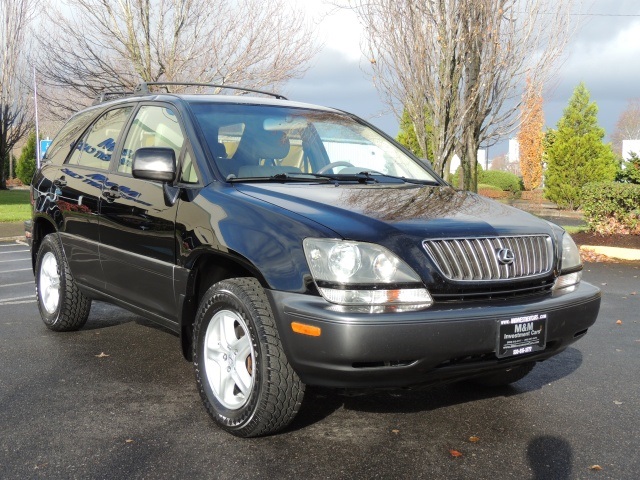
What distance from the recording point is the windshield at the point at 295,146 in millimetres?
4559

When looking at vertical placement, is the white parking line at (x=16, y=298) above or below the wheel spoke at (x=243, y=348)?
below

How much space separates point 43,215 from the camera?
6.29 m

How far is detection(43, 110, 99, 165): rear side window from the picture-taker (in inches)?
243

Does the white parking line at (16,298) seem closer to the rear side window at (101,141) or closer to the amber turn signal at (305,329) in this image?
the rear side window at (101,141)

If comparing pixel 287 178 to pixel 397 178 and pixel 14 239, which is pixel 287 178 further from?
pixel 14 239

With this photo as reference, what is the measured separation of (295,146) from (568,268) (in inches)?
72.8

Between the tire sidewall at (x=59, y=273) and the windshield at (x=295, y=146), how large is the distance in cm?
196

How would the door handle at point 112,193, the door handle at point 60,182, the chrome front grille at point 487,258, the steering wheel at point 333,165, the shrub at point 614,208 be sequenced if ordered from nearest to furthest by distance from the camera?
the chrome front grille at point 487,258 → the steering wheel at point 333,165 → the door handle at point 112,193 → the door handle at point 60,182 → the shrub at point 614,208

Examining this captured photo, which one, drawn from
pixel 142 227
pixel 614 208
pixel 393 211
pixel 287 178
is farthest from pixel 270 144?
pixel 614 208

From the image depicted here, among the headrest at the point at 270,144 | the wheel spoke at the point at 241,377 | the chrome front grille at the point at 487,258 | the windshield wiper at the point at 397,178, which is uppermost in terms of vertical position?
the headrest at the point at 270,144

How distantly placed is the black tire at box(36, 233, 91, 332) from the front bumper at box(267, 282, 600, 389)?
2.87 metres

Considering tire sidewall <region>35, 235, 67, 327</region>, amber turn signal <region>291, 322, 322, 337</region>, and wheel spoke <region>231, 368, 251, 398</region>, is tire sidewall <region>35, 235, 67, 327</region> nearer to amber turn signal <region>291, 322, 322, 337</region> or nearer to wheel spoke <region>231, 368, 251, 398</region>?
wheel spoke <region>231, 368, 251, 398</region>

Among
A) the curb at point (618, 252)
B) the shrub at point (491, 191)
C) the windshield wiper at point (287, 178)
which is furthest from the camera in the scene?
the shrub at point (491, 191)

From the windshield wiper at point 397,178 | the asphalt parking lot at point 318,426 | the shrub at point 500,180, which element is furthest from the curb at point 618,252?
the shrub at point 500,180
